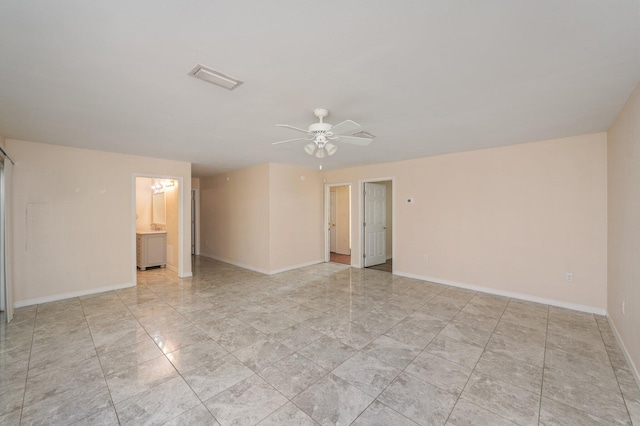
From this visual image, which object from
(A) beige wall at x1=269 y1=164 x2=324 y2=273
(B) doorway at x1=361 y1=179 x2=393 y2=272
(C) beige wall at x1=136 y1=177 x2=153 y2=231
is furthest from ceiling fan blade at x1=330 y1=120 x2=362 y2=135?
(C) beige wall at x1=136 y1=177 x2=153 y2=231

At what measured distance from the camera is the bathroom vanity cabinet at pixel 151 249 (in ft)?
19.8

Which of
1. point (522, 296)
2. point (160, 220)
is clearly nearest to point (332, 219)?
point (160, 220)

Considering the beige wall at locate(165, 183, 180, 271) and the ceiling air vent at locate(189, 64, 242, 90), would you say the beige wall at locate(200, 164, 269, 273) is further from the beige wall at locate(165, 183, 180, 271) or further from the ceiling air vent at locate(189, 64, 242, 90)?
the ceiling air vent at locate(189, 64, 242, 90)

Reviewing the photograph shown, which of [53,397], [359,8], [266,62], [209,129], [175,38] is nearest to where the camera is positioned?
[359,8]

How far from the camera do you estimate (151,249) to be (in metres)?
6.16

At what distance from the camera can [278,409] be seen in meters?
1.85

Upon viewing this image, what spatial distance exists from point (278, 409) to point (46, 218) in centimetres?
464

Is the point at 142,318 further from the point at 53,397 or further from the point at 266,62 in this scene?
the point at 266,62

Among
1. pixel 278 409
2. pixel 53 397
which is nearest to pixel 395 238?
pixel 278 409

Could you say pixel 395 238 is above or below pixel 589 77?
below

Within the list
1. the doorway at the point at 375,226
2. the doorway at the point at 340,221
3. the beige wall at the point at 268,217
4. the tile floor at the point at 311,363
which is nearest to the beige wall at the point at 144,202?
the beige wall at the point at 268,217

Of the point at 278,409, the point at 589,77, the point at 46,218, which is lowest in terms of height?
the point at 278,409

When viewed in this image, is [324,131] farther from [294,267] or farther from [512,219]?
[294,267]

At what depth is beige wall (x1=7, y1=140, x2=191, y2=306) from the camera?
387 centimetres
